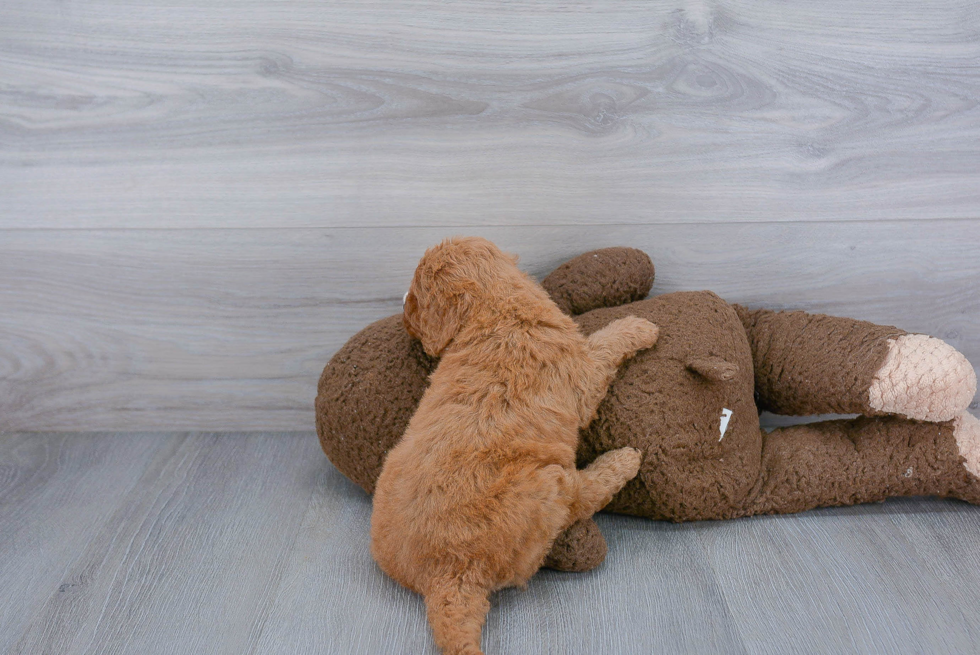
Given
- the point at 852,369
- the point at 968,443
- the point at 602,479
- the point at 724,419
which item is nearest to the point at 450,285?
the point at 602,479

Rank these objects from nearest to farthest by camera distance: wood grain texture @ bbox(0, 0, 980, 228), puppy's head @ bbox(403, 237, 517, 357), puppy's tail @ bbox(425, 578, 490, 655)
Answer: puppy's tail @ bbox(425, 578, 490, 655)
puppy's head @ bbox(403, 237, 517, 357)
wood grain texture @ bbox(0, 0, 980, 228)

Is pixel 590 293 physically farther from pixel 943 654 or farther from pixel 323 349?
pixel 943 654

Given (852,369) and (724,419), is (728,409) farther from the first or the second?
(852,369)

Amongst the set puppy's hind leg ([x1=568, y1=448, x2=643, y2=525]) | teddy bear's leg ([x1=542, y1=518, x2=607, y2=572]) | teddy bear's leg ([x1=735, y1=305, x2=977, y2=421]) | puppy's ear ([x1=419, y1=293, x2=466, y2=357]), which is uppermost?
puppy's ear ([x1=419, y1=293, x2=466, y2=357])

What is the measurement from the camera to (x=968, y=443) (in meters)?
0.95

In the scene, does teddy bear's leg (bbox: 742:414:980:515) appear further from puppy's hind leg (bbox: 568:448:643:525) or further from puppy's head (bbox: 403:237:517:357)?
puppy's head (bbox: 403:237:517:357)

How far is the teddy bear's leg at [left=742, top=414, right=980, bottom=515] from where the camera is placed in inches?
37.6

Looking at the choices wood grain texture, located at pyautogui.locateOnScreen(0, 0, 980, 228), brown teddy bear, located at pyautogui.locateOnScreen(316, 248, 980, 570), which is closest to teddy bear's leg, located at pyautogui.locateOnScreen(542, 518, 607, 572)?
brown teddy bear, located at pyautogui.locateOnScreen(316, 248, 980, 570)

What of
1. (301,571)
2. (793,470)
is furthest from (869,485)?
(301,571)

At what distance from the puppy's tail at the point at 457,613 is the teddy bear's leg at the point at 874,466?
1.35 feet

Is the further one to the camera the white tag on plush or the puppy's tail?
the white tag on plush

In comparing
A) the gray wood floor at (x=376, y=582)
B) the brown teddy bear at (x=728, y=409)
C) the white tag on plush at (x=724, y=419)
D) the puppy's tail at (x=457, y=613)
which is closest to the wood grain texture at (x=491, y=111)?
the brown teddy bear at (x=728, y=409)

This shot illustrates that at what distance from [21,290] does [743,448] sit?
1.16m

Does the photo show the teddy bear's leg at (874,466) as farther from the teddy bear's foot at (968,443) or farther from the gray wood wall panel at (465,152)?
the gray wood wall panel at (465,152)
